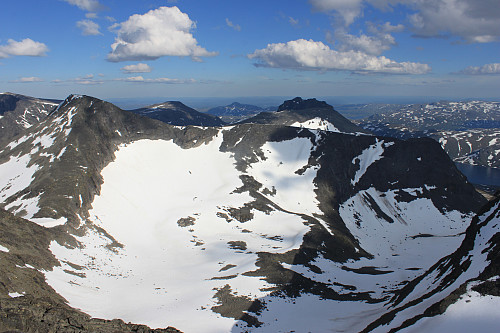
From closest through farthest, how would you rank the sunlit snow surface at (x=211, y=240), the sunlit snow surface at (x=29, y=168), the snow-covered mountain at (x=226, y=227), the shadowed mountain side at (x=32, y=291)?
1. the shadowed mountain side at (x=32, y=291)
2. the snow-covered mountain at (x=226, y=227)
3. the sunlit snow surface at (x=211, y=240)
4. the sunlit snow surface at (x=29, y=168)

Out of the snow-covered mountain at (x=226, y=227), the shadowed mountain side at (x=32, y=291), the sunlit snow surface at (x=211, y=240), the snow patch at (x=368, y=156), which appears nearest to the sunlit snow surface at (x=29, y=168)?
the snow-covered mountain at (x=226, y=227)

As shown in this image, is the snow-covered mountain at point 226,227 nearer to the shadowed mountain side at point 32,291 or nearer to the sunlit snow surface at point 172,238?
the shadowed mountain side at point 32,291

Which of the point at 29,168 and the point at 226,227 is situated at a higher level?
the point at 29,168

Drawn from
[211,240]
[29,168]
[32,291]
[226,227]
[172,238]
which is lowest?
[211,240]

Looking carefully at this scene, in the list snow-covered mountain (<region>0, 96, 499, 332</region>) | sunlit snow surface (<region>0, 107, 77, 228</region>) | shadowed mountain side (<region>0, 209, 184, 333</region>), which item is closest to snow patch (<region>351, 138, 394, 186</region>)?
snow-covered mountain (<region>0, 96, 499, 332</region>)

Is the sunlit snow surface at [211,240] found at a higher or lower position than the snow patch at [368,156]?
lower

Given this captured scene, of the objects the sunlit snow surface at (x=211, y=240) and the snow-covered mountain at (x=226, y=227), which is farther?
the sunlit snow surface at (x=211, y=240)

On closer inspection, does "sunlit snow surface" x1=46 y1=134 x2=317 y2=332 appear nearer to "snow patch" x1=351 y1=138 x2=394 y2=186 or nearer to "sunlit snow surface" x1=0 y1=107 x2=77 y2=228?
"sunlit snow surface" x1=0 y1=107 x2=77 y2=228

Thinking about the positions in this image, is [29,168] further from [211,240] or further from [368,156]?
[368,156]

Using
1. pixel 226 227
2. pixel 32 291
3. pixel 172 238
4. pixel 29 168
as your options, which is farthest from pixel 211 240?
pixel 29 168
